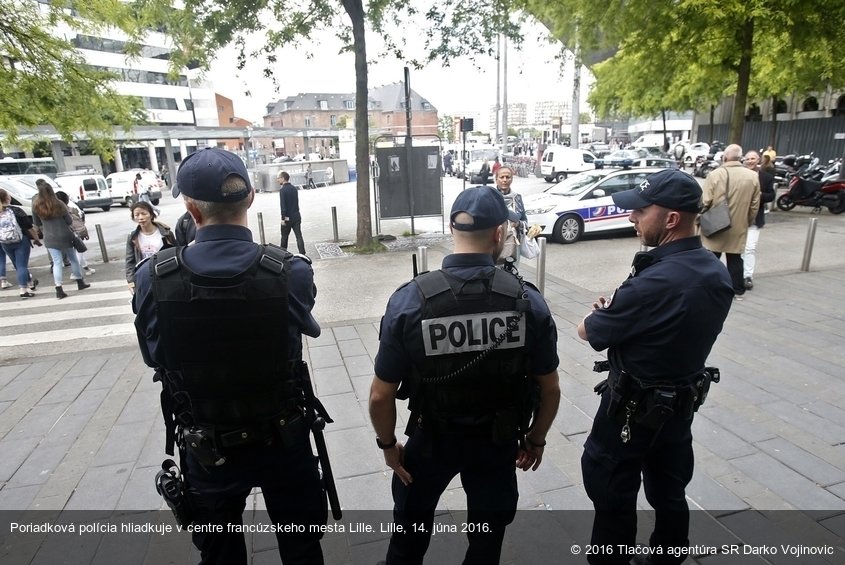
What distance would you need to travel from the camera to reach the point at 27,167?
24.9 m

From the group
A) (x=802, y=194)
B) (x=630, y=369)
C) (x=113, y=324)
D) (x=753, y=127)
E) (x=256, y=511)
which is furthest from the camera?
(x=753, y=127)

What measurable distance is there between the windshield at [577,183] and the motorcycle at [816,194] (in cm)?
669

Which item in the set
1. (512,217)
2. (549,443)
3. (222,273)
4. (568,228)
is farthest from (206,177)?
(568,228)

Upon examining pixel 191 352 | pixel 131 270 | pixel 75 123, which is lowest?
pixel 131 270

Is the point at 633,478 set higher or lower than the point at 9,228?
lower

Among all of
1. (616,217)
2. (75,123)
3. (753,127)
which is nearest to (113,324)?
(75,123)

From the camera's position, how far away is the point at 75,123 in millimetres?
9266

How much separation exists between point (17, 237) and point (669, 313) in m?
9.89


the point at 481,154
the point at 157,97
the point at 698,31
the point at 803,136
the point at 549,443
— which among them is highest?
the point at 157,97

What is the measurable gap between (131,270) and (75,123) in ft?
20.7

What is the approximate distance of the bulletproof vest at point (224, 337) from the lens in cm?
182

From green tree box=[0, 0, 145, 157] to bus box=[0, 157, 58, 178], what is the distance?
62.5ft

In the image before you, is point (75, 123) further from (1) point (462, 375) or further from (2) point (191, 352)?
(1) point (462, 375)

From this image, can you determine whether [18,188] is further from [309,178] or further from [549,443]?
[549,443]
